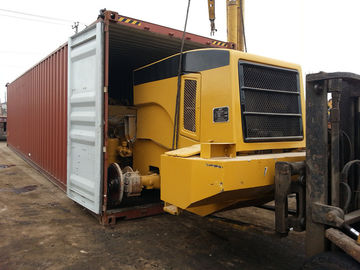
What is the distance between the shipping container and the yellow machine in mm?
384

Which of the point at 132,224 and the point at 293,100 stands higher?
the point at 293,100

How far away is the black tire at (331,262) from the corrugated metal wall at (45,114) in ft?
15.7

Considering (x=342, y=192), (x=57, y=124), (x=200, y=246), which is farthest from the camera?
(x=57, y=124)

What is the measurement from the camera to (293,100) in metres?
3.59

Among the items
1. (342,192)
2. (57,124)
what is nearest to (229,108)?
(342,192)

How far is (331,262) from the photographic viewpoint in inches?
82.5

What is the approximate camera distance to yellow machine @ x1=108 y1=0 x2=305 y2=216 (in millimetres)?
2672

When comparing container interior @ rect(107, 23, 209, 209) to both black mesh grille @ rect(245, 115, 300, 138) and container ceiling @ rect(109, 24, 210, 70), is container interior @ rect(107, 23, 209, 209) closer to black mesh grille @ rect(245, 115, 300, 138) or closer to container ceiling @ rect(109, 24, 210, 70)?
container ceiling @ rect(109, 24, 210, 70)

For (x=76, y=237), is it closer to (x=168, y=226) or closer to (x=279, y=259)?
(x=168, y=226)

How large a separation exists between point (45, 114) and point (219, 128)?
538 cm

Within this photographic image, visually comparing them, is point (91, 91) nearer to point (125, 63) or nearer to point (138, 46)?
point (138, 46)

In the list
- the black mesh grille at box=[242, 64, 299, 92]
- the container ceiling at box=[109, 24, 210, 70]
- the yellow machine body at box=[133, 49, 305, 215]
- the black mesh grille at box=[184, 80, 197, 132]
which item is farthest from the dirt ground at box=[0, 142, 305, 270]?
the container ceiling at box=[109, 24, 210, 70]

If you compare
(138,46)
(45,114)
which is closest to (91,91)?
(138,46)

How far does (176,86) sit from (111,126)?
1.78m
